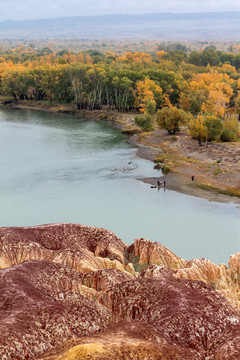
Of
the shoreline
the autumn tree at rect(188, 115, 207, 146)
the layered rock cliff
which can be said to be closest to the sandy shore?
the shoreline

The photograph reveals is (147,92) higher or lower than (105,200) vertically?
higher

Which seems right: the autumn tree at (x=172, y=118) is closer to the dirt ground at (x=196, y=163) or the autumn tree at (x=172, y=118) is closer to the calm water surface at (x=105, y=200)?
the dirt ground at (x=196, y=163)

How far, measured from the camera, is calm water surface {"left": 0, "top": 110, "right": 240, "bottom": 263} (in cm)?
4141

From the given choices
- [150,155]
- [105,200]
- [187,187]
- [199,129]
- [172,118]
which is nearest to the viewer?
[105,200]

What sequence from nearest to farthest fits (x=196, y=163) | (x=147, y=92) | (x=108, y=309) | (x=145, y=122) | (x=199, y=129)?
(x=108, y=309) < (x=196, y=163) < (x=199, y=129) < (x=145, y=122) < (x=147, y=92)

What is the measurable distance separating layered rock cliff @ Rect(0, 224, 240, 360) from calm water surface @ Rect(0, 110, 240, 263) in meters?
13.7

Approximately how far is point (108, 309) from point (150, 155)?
164 feet

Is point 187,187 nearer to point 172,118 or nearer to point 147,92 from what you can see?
point 172,118

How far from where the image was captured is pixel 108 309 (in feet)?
64.6

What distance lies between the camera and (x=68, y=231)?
3083cm

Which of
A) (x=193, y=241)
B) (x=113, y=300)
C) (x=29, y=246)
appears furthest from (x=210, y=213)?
(x=113, y=300)

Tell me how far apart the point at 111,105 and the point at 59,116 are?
1431 centimetres

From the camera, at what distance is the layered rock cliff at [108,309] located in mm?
14922

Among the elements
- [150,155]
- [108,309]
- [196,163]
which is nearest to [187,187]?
[196,163]
